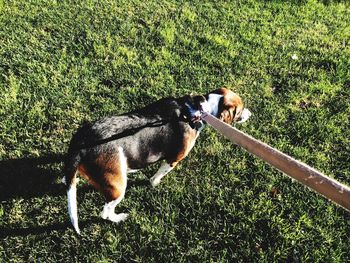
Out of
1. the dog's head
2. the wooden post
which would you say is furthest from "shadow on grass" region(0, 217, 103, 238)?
the wooden post

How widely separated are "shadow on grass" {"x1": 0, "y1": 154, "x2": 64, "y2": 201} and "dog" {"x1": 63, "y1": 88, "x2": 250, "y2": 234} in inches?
30.9

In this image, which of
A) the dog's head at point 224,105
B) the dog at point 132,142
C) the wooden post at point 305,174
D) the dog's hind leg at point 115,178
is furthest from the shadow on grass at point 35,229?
the wooden post at point 305,174

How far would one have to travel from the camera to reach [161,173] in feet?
12.3

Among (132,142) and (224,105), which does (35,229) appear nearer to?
(132,142)

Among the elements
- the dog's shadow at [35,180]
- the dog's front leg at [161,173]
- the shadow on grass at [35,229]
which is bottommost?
the shadow on grass at [35,229]

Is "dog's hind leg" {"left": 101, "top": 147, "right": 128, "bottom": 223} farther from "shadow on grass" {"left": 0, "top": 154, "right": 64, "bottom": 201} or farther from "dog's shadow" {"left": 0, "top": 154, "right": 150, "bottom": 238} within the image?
"shadow on grass" {"left": 0, "top": 154, "right": 64, "bottom": 201}

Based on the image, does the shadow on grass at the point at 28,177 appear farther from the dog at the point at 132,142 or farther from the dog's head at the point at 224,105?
the dog's head at the point at 224,105

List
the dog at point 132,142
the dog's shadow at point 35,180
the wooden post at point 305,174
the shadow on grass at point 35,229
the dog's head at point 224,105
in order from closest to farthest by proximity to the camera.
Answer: the wooden post at point 305,174
the dog at point 132,142
the shadow on grass at point 35,229
the dog's head at point 224,105
the dog's shadow at point 35,180

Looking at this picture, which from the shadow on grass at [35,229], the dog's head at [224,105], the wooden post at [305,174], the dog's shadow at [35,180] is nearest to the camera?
the wooden post at [305,174]

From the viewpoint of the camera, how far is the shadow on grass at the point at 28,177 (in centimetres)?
368

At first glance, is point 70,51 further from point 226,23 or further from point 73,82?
point 226,23

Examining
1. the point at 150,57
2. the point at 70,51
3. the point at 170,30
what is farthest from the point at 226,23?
the point at 70,51

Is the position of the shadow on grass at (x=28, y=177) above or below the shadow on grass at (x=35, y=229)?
above

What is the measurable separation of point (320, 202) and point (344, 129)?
54.1 inches
